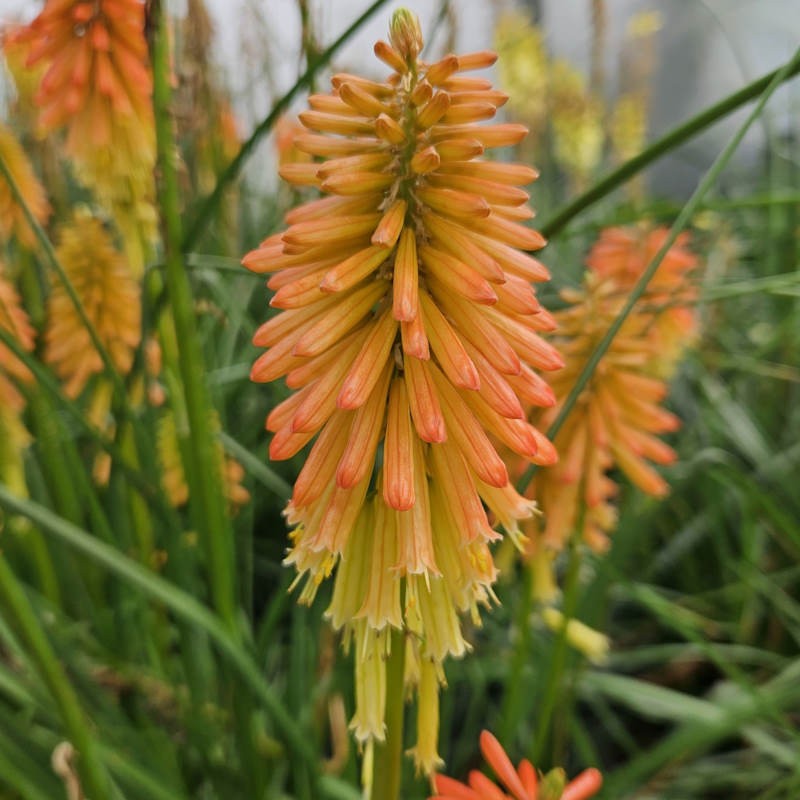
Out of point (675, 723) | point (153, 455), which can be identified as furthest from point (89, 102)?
point (675, 723)

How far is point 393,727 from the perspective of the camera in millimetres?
638

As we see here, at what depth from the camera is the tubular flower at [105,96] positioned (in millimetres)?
1122

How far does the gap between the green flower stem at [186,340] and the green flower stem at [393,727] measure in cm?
29

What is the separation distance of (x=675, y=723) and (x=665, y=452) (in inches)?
42.2

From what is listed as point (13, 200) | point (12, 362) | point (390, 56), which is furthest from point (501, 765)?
point (13, 200)

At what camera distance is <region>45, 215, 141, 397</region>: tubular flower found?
1.33 m

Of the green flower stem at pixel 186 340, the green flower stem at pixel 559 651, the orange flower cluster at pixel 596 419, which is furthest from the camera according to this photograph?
the orange flower cluster at pixel 596 419

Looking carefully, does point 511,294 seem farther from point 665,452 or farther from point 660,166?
point 660,166

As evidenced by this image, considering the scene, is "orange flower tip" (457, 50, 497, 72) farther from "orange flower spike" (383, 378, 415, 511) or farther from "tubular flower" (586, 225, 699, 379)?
"tubular flower" (586, 225, 699, 379)

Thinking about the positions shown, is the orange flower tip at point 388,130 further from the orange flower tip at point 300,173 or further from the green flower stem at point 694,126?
the green flower stem at point 694,126

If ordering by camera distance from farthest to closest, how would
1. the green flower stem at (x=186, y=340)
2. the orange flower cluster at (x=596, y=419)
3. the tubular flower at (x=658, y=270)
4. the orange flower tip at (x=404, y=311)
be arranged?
the tubular flower at (x=658, y=270) < the orange flower cluster at (x=596, y=419) < the green flower stem at (x=186, y=340) < the orange flower tip at (x=404, y=311)

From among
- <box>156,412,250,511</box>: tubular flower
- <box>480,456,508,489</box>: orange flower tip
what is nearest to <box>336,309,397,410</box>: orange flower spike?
<box>480,456,508,489</box>: orange flower tip

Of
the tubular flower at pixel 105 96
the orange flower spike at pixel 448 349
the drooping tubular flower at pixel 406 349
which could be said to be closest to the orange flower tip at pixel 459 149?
the drooping tubular flower at pixel 406 349

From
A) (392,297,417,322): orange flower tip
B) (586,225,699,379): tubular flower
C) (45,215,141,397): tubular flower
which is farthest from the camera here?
(586,225,699,379): tubular flower
